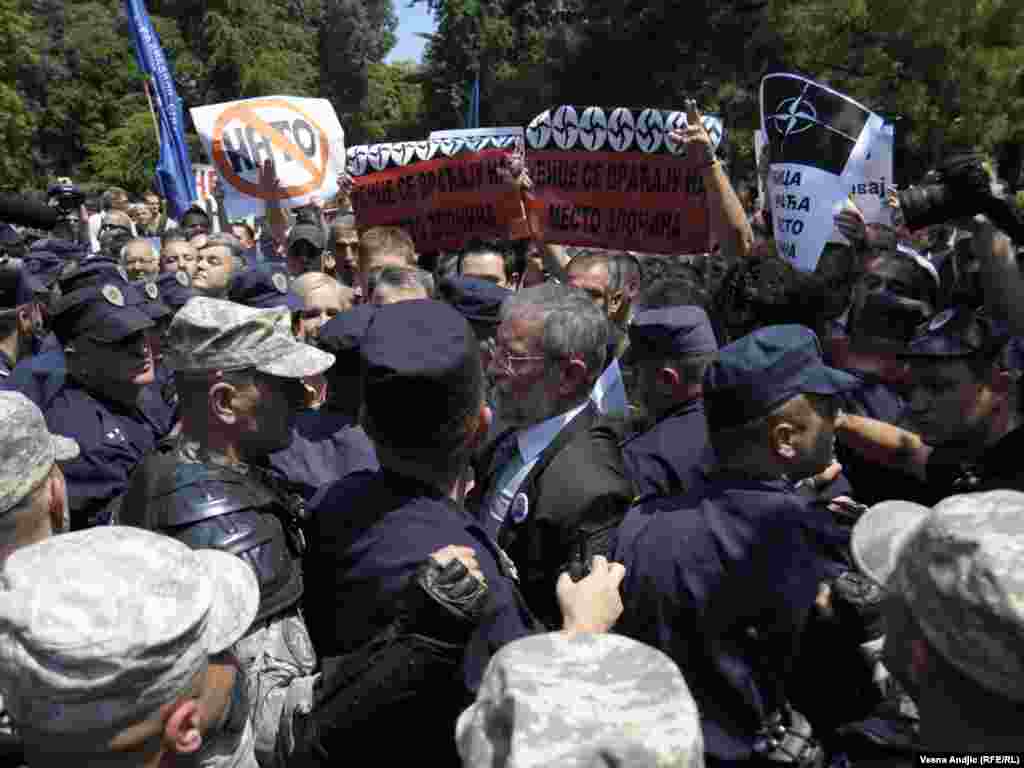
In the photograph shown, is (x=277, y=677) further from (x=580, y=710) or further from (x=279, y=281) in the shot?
(x=279, y=281)

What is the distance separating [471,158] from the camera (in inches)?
250

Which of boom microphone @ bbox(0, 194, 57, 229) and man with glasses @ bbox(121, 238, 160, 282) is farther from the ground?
boom microphone @ bbox(0, 194, 57, 229)

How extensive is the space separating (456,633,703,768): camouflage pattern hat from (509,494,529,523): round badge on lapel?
1.44m

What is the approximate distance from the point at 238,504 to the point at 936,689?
1.55 meters

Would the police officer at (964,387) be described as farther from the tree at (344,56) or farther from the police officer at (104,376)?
the tree at (344,56)

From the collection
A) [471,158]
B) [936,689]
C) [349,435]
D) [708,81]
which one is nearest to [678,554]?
[936,689]

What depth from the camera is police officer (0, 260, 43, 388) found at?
546cm

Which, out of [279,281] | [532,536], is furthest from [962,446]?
[279,281]

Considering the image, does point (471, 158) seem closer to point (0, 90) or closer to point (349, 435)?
point (349, 435)

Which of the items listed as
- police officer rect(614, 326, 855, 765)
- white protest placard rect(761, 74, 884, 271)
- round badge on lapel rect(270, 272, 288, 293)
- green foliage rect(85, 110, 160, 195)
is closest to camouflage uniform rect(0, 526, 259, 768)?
police officer rect(614, 326, 855, 765)

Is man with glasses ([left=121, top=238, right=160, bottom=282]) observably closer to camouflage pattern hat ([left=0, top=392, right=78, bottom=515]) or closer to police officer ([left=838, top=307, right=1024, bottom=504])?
camouflage pattern hat ([left=0, top=392, right=78, bottom=515])

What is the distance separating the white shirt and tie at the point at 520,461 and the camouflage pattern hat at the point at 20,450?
1.22 metres

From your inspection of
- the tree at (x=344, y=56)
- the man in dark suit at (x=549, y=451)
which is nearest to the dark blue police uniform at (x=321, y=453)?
the man in dark suit at (x=549, y=451)

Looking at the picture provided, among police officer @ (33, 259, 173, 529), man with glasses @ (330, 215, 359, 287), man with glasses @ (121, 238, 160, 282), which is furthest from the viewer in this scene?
man with glasses @ (121, 238, 160, 282)
